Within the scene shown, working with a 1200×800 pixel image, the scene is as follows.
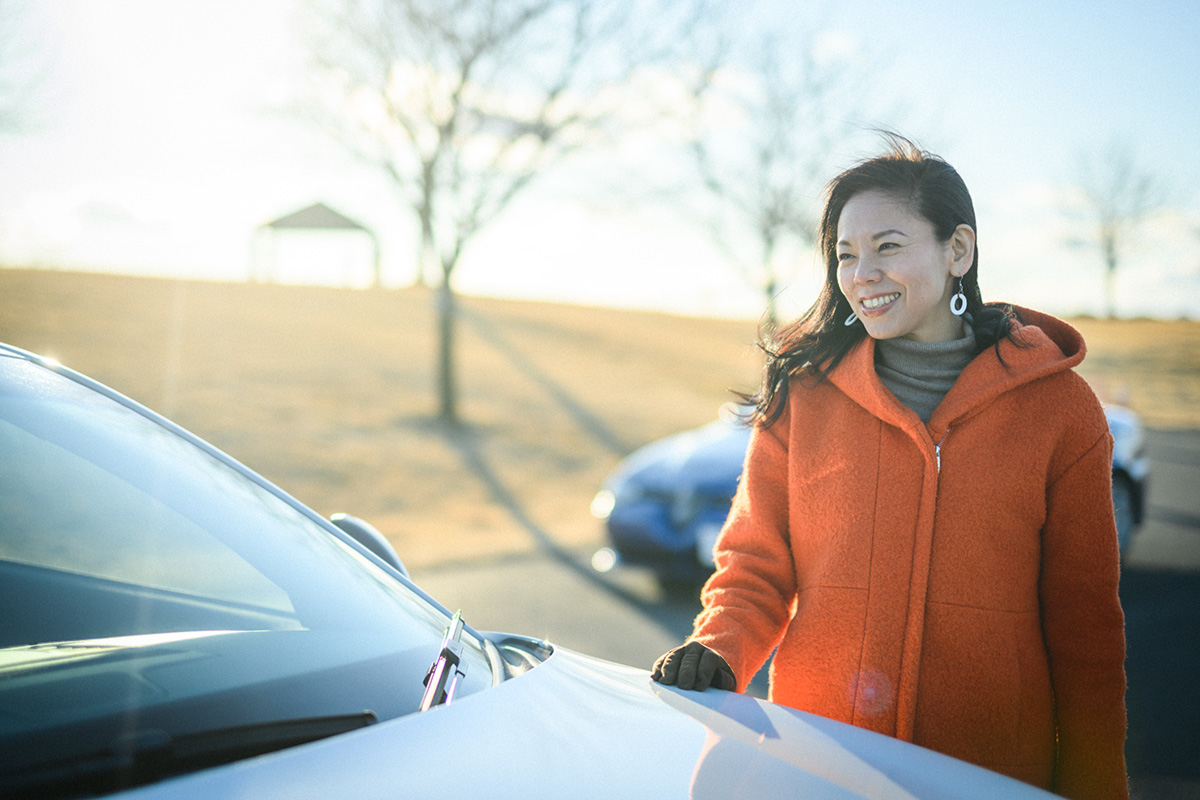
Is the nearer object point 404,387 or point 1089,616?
point 1089,616

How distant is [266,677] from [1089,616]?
1.58m

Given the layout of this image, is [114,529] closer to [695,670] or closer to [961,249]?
[695,670]

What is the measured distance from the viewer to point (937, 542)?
1.69 m

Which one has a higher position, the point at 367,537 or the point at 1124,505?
the point at 367,537

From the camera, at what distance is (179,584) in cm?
171

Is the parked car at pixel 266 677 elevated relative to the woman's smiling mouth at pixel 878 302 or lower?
lower

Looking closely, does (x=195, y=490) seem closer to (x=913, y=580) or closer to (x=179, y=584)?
(x=179, y=584)

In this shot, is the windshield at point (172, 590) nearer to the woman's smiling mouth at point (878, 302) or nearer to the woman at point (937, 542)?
the woman at point (937, 542)

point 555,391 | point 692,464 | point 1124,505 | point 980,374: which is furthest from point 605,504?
point 555,391

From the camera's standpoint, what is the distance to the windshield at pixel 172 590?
1319mm

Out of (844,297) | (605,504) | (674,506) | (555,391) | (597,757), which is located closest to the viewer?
(597,757)

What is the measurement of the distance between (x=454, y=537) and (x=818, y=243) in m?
6.24

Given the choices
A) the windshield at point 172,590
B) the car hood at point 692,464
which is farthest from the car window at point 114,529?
the car hood at point 692,464

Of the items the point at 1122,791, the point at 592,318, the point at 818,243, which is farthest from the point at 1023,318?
the point at 592,318
